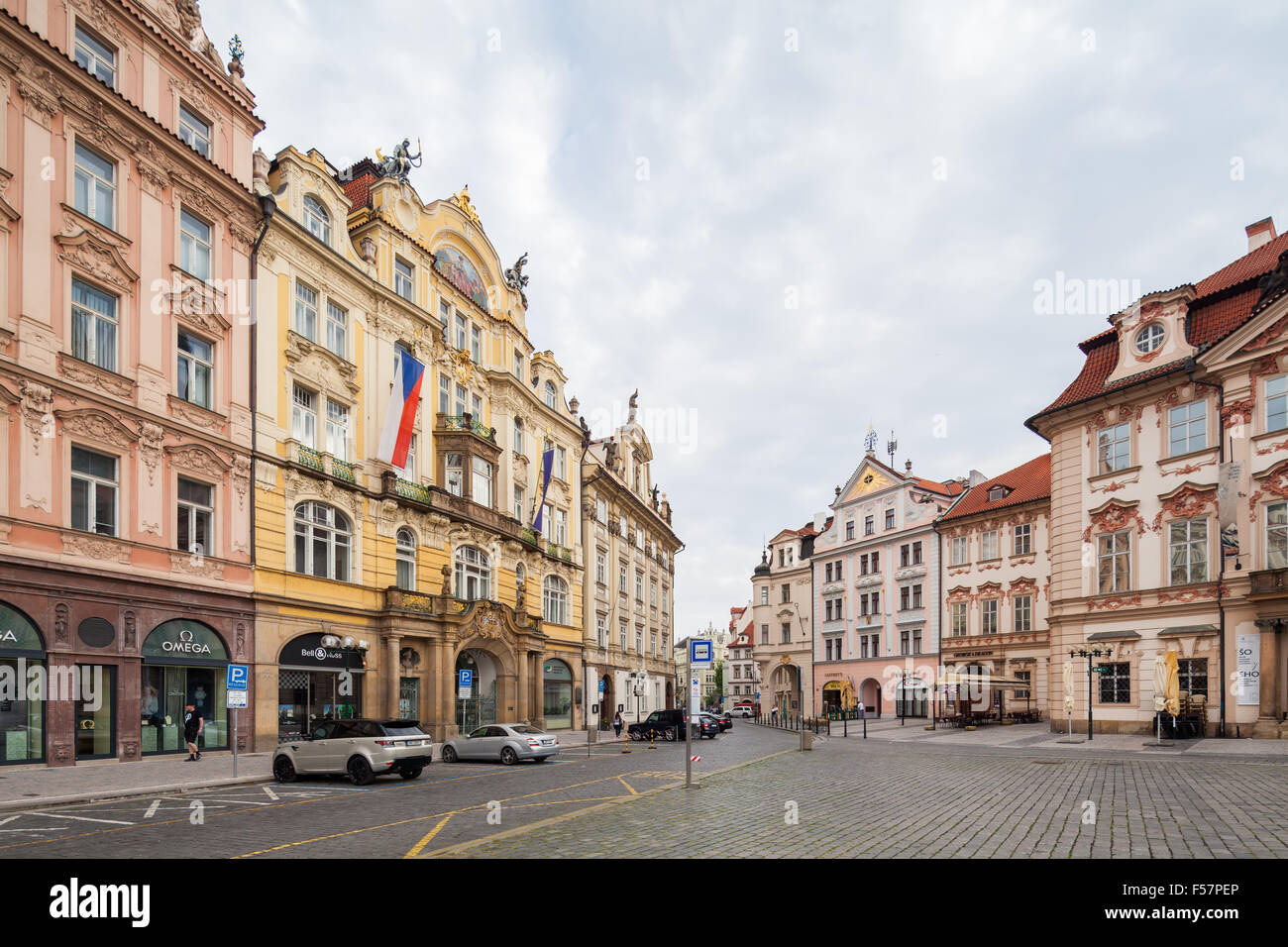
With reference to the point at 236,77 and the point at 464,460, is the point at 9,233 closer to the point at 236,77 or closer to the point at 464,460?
A: the point at 236,77

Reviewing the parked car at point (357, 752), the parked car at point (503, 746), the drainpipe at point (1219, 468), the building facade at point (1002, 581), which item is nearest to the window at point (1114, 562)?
the drainpipe at point (1219, 468)

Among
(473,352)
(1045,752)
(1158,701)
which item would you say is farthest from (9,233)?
(1158,701)

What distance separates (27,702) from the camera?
20953mm

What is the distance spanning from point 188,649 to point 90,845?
1499cm

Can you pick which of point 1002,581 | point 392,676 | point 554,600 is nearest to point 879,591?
point 1002,581

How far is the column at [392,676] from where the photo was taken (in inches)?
1316

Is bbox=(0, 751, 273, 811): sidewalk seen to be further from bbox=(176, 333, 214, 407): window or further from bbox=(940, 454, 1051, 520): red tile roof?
bbox=(940, 454, 1051, 520): red tile roof

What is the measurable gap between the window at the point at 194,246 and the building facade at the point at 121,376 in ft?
0.21

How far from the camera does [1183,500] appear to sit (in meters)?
33.0

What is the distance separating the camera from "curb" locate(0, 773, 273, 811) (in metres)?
16.0

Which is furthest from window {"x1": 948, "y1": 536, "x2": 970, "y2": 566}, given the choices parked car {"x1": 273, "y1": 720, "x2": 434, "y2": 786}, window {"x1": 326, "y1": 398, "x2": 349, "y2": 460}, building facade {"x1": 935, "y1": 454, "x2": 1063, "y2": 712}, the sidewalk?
the sidewalk

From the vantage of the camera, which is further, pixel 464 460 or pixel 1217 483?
pixel 464 460

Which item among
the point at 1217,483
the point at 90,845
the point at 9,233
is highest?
the point at 9,233

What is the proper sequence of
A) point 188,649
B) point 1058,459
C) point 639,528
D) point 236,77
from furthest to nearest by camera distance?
1. point 639,528
2. point 1058,459
3. point 236,77
4. point 188,649
